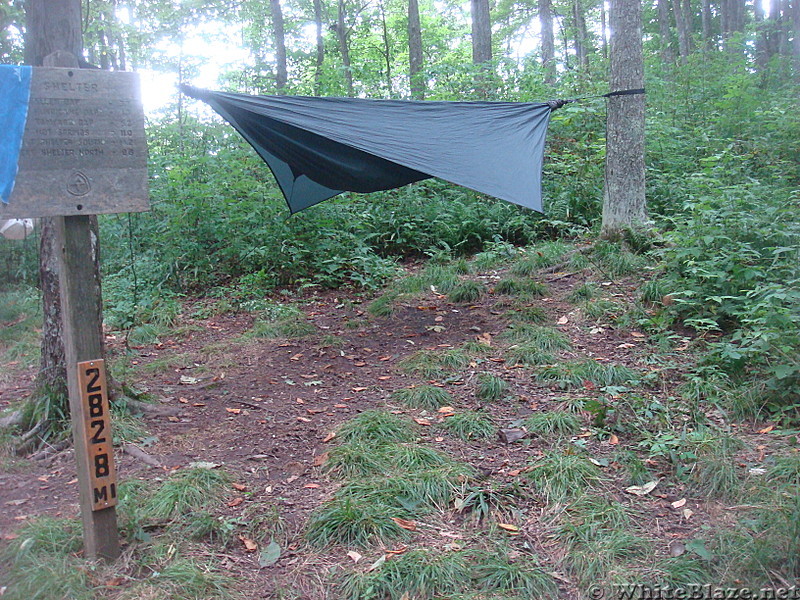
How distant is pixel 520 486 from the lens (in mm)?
2785

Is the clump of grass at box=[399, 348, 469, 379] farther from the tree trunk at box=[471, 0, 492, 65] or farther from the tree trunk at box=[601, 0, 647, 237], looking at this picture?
the tree trunk at box=[471, 0, 492, 65]

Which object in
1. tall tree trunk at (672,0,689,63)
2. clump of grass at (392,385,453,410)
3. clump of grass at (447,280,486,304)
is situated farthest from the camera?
tall tree trunk at (672,0,689,63)

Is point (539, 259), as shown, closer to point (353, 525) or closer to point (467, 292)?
point (467, 292)

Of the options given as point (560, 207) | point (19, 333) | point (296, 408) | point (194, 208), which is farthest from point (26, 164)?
point (560, 207)

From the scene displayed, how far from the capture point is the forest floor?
229cm

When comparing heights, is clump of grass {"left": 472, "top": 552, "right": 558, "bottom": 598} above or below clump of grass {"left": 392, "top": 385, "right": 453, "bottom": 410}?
below

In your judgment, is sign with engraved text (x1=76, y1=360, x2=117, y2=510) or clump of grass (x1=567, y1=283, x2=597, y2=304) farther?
clump of grass (x1=567, y1=283, x2=597, y2=304)

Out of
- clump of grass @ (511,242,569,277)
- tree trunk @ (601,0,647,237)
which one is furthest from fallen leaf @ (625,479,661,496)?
tree trunk @ (601,0,647,237)

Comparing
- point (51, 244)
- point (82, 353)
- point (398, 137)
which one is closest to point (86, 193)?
point (82, 353)

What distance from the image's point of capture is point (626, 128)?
5.61 m

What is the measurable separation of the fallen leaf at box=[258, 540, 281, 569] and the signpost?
50 centimetres

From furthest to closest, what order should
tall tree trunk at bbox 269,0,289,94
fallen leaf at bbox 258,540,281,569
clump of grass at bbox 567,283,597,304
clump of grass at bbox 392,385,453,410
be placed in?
tall tree trunk at bbox 269,0,289,94, clump of grass at bbox 567,283,597,304, clump of grass at bbox 392,385,453,410, fallen leaf at bbox 258,540,281,569

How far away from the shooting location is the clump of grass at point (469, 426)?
3248 mm

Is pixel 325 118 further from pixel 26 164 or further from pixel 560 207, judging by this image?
pixel 560 207
